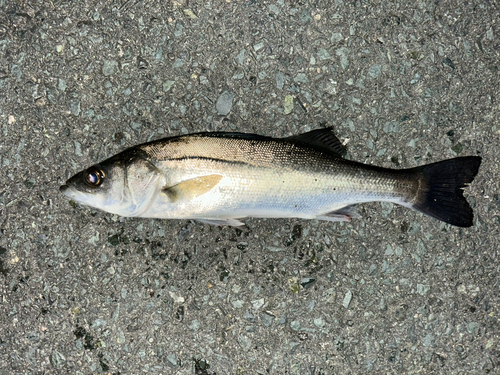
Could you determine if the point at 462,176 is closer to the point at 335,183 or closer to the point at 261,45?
the point at 335,183

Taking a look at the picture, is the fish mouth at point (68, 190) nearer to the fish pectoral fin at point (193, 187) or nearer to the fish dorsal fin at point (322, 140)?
the fish pectoral fin at point (193, 187)

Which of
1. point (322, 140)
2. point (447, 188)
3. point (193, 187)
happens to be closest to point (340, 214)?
point (322, 140)

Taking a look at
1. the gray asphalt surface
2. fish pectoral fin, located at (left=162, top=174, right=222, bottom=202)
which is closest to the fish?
fish pectoral fin, located at (left=162, top=174, right=222, bottom=202)

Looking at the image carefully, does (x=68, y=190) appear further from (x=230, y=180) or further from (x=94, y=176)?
(x=230, y=180)

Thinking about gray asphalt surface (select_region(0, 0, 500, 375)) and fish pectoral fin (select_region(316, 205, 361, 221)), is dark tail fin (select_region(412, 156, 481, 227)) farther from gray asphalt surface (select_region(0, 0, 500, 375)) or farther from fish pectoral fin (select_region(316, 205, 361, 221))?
fish pectoral fin (select_region(316, 205, 361, 221))

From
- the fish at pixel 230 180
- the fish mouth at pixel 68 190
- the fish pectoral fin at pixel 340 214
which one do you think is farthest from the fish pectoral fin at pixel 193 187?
the fish pectoral fin at pixel 340 214
